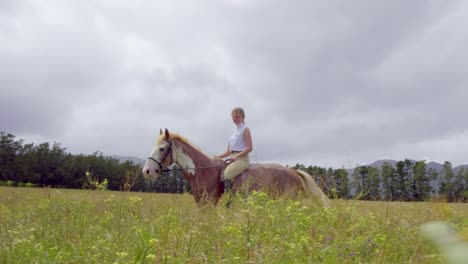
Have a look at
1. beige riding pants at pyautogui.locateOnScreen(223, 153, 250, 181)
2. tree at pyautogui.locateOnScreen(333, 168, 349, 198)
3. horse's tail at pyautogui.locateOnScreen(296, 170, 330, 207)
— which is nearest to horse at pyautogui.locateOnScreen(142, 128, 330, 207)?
horse's tail at pyautogui.locateOnScreen(296, 170, 330, 207)

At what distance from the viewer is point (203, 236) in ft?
11.4

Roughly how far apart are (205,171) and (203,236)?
542 centimetres

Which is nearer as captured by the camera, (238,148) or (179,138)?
(238,148)

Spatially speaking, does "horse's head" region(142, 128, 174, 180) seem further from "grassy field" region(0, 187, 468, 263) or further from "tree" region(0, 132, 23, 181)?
"tree" region(0, 132, 23, 181)

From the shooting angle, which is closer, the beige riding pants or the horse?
the beige riding pants

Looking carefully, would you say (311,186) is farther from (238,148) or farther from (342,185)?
(238,148)

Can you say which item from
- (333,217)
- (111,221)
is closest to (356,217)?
(333,217)

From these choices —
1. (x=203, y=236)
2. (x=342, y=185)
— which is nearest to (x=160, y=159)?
(x=342, y=185)

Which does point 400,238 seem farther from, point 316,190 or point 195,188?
point 195,188

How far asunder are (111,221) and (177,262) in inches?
86.4

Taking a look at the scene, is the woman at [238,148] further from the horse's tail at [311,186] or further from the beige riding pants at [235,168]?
the horse's tail at [311,186]

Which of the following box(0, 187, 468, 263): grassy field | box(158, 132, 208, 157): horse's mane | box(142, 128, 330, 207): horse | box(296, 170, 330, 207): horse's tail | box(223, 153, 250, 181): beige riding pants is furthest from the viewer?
box(158, 132, 208, 157): horse's mane

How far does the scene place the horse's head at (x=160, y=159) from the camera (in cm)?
870

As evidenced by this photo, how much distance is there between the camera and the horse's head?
8.70 m
